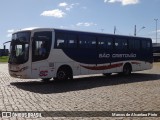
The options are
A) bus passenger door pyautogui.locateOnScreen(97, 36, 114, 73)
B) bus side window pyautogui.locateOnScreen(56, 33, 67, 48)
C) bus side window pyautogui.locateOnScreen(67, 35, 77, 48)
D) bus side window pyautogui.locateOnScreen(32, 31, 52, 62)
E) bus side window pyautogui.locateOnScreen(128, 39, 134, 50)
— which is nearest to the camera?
bus side window pyautogui.locateOnScreen(32, 31, 52, 62)

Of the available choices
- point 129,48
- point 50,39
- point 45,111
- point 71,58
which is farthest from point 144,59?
point 45,111

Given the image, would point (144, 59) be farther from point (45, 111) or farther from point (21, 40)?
point (45, 111)

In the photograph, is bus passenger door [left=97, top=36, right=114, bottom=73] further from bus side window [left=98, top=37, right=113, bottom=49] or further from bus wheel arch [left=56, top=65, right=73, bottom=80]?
bus wheel arch [left=56, top=65, right=73, bottom=80]

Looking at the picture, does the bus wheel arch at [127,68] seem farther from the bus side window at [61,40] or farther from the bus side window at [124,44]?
the bus side window at [61,40]

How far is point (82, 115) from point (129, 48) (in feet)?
54.2

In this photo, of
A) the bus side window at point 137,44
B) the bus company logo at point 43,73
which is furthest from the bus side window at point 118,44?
the bus company logo at point 43,73

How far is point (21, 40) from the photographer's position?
58.4 ft

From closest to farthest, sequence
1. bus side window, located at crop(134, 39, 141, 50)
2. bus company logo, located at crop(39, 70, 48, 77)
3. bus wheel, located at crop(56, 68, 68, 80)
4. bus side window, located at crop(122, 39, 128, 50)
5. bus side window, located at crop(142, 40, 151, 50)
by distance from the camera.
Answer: bus company logo, located at crop(39, 70, 48, 77)
bus wheel, located at crop(56, 68, 68, 80)
bus side window, located at crop(122, 39, 128, 50)
bus side window, located at crop(134, 39, 141, 50)
bus side window, located at crop(142, 40, 151, 50)

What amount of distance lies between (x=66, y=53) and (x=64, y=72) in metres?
1.10

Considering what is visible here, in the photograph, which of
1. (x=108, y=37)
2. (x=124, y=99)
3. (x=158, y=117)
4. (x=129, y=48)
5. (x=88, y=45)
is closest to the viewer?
(x=158, y=117)

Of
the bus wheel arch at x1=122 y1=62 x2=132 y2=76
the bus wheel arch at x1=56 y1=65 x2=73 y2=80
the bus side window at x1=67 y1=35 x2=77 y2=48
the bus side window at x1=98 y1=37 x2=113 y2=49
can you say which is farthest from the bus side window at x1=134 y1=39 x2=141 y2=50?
the bus wheel arch at x1=56 y1=65 x2=73 y2=80

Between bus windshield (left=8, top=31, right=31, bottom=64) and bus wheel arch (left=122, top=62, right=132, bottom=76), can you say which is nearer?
bus windshield (left=8, top=31, right=31, bottom=64)

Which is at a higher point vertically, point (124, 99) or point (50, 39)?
point (50, 39)

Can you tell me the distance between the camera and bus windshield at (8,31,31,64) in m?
17.3
